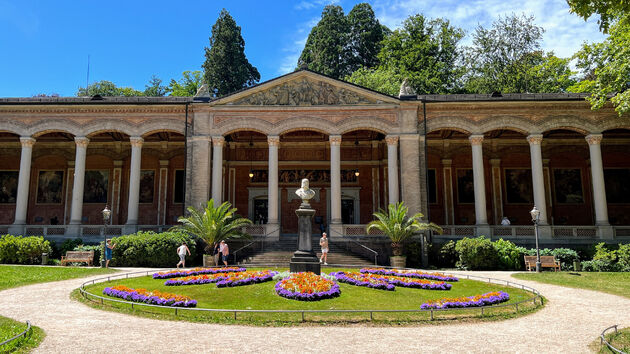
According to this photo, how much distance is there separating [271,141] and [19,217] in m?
15.9

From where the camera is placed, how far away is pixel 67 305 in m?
10.9

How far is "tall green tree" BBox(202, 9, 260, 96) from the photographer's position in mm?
51031

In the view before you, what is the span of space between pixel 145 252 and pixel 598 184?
84.9 ft

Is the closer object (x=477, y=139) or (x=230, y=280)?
(x=230, y=280)

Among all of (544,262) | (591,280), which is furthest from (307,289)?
(544,262)

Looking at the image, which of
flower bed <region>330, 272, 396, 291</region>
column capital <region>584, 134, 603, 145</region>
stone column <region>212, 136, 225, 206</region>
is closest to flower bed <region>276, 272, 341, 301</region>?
flower bed <region>330, 272, 396, 291</region>

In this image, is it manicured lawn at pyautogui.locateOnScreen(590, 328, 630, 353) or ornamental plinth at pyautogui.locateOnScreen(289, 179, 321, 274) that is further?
ornamental plinth at pyautogui.locateOnScreen(289, 179, 321, 274)

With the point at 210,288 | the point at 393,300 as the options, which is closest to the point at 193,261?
the point at 210,288

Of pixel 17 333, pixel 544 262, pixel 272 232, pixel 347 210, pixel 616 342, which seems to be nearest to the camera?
pixel 17 333

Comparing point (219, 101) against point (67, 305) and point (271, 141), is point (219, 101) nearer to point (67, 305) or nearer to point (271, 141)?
point (271, 141)

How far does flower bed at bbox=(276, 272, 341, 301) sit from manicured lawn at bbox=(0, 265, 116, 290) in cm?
914

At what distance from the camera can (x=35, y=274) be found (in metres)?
16.7

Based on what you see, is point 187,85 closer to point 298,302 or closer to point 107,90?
point 107,90

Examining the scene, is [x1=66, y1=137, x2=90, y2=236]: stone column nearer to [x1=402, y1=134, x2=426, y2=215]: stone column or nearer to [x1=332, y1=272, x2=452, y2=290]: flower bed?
[x1=332, y1=272, x2=452, y2=290]: flower bed
